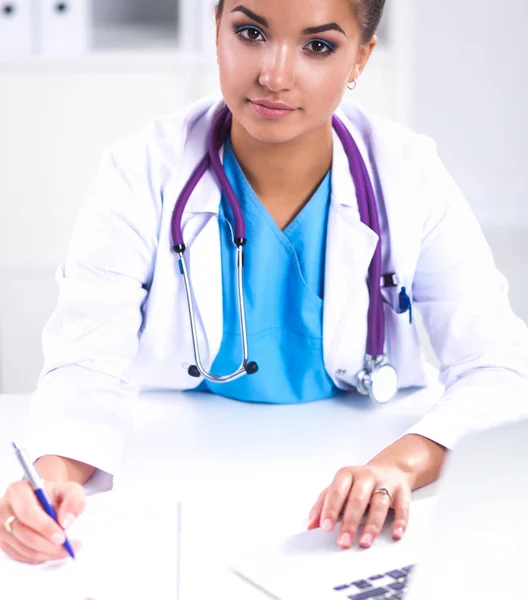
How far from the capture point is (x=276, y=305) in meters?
1.21

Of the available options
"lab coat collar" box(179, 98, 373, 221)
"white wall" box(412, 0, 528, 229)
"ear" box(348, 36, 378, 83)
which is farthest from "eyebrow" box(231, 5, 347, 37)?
"white wall" box(412, 0, 528, 229)

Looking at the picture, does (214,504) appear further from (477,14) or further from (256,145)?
(477,14)

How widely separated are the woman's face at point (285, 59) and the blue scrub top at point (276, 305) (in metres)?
0.15

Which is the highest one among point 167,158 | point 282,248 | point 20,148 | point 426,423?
point 167,158

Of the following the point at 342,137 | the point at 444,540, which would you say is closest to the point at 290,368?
the point at 342,137

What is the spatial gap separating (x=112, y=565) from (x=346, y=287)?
58 cm

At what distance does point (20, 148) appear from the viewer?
2.53 m

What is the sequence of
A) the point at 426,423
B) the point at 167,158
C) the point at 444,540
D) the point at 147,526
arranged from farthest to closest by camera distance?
the point at 167,158 → the point at 426,423 → the point at 147,526 → the point at 444,540

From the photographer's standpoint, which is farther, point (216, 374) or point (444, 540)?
point (216, 374)

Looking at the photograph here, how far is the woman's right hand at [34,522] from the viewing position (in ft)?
2.43

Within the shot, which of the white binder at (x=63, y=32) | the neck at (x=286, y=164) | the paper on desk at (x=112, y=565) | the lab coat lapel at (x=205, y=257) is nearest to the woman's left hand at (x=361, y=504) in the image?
the paper on desk at (x=112, y=565)

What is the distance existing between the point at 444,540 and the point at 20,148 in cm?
227

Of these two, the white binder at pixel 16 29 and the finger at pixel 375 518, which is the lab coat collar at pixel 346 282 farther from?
the white binder at pixel 16 29

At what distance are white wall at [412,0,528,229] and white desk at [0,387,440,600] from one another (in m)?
2.05
